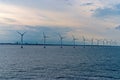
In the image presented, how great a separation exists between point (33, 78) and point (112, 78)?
20.0 metres

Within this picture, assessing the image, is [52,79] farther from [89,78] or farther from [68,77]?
[89,78]

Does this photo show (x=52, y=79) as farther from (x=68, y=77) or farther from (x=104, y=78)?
(x=104, y=78)

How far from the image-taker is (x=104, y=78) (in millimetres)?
64125

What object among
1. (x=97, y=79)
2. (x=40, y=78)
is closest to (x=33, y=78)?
(x=40, y=78)

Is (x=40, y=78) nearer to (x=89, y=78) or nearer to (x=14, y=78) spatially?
(x=14, y=78)

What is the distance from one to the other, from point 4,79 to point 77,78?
59.0 feet

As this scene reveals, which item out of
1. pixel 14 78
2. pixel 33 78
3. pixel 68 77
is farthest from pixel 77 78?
pixel 14 78

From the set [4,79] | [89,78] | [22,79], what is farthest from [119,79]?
[4,79]

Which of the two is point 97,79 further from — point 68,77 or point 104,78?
point 68,77

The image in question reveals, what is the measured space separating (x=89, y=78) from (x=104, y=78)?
400 centimetres

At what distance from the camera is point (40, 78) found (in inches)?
2493

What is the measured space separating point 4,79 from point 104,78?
24933 mm

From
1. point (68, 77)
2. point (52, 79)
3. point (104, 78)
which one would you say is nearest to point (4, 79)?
point (52, 79)

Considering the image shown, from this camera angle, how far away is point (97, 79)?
6203 centimetres
